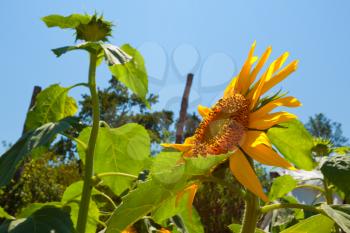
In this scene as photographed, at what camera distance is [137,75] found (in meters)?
1.55

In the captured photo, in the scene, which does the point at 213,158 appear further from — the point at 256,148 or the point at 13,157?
the point at 13,157

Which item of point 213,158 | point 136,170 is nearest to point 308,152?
point 213,158

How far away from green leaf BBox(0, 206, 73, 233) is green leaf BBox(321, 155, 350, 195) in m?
0.51

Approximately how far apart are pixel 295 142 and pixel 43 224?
1.71 feet

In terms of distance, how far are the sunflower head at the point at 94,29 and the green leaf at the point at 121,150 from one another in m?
0.26

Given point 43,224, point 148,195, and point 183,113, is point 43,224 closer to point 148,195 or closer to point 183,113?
point 148,195

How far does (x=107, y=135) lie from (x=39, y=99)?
256 mm

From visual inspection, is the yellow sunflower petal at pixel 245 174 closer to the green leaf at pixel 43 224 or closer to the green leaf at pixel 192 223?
the green leaf at pixel 43 224

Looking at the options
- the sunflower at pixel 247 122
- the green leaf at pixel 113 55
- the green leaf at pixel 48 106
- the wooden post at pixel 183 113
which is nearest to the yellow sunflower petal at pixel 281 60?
the sunflower at pixel 247 122

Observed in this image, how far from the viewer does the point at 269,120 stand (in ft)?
2.62

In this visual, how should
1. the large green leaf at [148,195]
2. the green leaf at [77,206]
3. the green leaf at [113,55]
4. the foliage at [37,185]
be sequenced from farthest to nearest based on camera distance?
the foliage at [37,185] → the green leaf at [77,206] → the green leaf at [113,55] → the large green leaf at [148,195]

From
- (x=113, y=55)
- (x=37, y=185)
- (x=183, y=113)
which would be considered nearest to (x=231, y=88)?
(x=113, y=55)

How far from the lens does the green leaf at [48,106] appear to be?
4.94ft

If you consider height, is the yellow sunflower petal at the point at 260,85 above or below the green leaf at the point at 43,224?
above
